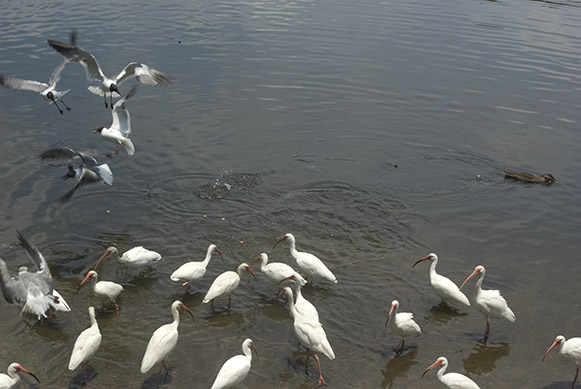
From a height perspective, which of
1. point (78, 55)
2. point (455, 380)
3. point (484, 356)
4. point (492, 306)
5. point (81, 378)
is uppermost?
point (78, 55)

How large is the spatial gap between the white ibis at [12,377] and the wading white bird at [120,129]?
6.78m

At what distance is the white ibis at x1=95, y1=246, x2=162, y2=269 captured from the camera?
29.7 feet

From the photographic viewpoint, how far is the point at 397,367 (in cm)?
773

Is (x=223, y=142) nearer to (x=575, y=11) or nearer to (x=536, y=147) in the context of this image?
(x=536, y=147)

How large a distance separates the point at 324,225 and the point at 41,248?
5355 mm

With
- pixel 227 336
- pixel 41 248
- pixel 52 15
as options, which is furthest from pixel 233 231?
pixel 52 15

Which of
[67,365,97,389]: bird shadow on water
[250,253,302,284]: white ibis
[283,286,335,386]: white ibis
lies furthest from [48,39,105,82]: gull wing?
[283,286,335,386]: white ibis

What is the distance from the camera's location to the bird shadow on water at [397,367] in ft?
24.6

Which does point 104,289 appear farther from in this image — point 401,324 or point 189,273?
point 401,324

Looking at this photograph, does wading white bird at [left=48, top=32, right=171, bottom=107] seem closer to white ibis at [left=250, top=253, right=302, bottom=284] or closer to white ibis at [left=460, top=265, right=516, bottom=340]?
white ibis at [left=250, top=253, right=302, bottom=284]

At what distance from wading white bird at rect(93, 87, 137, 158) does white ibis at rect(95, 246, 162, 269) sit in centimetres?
414

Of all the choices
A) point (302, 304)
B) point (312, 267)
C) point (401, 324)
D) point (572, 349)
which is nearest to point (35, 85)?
point (312, 267)

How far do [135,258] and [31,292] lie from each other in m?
1.70

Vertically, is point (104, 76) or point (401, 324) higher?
point (104, 76)
